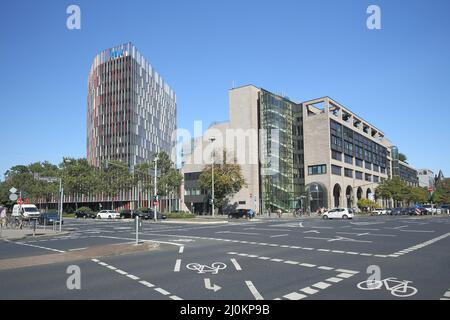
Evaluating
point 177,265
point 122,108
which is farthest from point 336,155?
point 177,265

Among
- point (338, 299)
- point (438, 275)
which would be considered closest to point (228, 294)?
point (338, 299)

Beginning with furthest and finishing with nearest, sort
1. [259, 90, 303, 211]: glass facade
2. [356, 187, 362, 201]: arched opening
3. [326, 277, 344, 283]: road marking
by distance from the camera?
1. [356, 187, 362, 201]: arched opening
2. [259, 90, 303, 211]: glass facade
3. [326, 277, 344, 283]: road marking

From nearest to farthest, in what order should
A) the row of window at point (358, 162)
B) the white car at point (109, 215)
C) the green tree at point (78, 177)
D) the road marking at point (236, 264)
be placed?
1. the road marking at point (236, 264)
2. the white car at point (109, 215)
3. the green tree at point (78, 177)
4. the row of window at point (358, 162)

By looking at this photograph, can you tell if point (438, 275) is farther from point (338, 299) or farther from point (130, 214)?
point (130, 214)

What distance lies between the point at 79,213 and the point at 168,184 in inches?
694

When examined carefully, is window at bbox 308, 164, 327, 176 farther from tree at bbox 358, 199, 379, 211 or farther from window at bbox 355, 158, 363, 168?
window at bbox 355, 158, 363, 168

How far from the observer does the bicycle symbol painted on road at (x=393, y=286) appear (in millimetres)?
7379

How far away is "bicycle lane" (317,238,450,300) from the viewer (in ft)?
23.7

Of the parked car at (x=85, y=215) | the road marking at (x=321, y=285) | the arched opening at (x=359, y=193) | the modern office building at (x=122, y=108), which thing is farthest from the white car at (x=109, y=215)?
the arched opening at (x=359, y=193)

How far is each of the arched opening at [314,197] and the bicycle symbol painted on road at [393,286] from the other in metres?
69.0

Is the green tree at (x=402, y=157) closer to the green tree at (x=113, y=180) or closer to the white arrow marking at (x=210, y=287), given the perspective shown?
the green tree at (x=113, y=180)

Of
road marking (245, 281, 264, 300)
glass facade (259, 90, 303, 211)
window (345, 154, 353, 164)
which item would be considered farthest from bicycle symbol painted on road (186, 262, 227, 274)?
window (345, 154, 353, 164)

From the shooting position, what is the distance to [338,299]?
6969mm

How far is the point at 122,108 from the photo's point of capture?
99.2m
